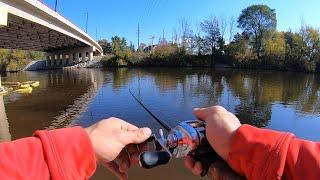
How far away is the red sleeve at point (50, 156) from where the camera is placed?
854 millimetres

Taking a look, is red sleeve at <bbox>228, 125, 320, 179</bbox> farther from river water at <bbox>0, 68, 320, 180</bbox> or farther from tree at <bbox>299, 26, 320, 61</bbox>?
tree at <bbox>299, 26, 320, 61</bbox>

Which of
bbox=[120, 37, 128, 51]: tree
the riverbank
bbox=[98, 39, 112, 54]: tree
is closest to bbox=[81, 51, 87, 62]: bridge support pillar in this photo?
the riverbank

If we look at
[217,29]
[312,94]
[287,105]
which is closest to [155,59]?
[217,29]

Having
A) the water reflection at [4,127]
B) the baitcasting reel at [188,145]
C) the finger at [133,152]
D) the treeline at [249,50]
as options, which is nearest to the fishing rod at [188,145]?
the baitcasting reel at [188,145]

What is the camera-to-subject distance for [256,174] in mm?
905

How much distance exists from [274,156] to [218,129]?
0.67 ft

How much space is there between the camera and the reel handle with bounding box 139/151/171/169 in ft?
3.28

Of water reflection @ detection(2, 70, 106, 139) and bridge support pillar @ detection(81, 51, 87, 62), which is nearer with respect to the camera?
water reflection @ detection(2, 70, 106, 139)

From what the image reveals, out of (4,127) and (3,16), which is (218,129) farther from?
(3,16)

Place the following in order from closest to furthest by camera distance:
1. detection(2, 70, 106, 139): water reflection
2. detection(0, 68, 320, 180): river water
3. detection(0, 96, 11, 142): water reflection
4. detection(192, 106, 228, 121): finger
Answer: detection(192, 106, 228, 121): finger
detection(0, 96, 11, 142): water reflection
detection(0, 68, 320, 180): river water
detection(2, 70, 106, 139): water reflection

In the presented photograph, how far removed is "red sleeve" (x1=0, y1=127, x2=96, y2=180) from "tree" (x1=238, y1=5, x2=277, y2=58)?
81.5m

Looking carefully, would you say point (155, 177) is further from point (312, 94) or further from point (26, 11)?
point (312, 94)

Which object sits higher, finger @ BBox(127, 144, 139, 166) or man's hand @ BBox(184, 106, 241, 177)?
man's hand @ BBox(184, 106, 241, 177)

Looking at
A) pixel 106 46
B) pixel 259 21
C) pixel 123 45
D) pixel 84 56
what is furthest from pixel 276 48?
pixel 106 46
